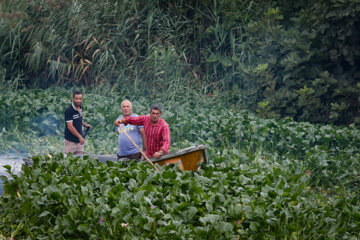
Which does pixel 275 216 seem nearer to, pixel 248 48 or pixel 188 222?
pixel 188 222

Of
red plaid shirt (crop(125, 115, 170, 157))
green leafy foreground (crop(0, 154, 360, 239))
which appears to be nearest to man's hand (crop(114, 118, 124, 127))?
red plaid shirt (crop(125, 115, 170, 157))

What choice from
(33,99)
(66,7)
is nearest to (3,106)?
(33,99)

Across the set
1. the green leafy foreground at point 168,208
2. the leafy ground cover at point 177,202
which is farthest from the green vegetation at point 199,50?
the green leafy foreground at point 168,208

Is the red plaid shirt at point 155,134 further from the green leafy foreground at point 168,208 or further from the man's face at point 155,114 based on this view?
the green leafy foreground at point 168,208

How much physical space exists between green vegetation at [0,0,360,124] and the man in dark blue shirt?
4846 millimetres

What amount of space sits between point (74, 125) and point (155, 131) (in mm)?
2160

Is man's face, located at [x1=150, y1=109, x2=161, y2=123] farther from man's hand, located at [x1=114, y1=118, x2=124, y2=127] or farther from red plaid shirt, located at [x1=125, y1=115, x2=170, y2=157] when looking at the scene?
man's hand, located at [x1=114, y1=118, x2=124, y2=127]

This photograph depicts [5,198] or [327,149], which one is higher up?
[5,198]

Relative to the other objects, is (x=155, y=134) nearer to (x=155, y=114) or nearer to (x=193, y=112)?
(x=155, y=114)

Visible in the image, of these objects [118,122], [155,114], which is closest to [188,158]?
[155,114]

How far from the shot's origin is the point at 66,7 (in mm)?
15266

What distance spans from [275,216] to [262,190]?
19.9 inches

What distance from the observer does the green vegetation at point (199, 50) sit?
38.1ft

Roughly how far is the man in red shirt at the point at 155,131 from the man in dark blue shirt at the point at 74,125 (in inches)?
Result: 61.4
